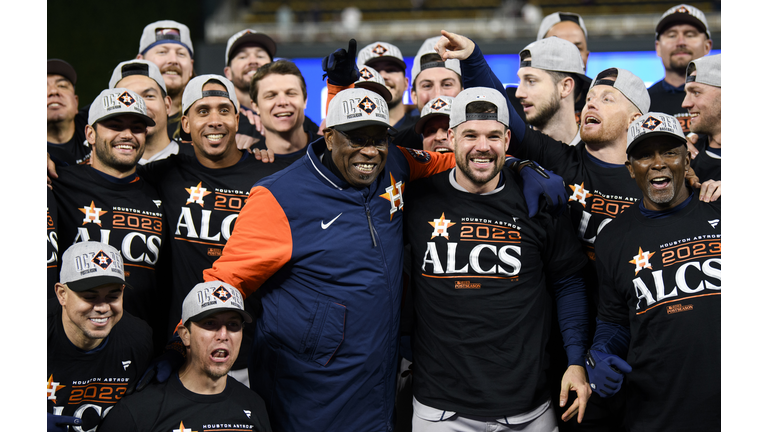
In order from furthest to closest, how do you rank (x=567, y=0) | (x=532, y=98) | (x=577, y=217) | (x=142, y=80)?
(x=567, y=0) < (x=142, y=80) < (x=532, y=98) < (x=577, y=217)

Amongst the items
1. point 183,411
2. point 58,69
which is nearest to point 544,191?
point 183,411

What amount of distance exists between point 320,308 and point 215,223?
40.8 inches

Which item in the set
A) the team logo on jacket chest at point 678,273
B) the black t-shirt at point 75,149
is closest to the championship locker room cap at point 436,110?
the team logo on jacket chest at point 678,273

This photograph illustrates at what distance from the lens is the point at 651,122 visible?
3.14 metres

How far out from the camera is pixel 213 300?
9.87 ft

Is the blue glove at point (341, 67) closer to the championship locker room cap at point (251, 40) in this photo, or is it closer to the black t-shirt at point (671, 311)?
the black t-shirt at point (671, 311)

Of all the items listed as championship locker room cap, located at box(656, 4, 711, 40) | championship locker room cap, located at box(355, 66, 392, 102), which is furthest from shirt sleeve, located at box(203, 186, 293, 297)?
championship locker room cap, located at box(656, 4, 711, 40)

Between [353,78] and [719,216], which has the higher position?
[353,78]

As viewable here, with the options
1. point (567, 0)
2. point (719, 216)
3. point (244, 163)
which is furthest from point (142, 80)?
point (567, 0)

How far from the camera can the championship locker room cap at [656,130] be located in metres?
3.11

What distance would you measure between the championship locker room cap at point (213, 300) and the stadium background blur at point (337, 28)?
20.8 ft

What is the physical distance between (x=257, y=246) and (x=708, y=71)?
279 centimetres

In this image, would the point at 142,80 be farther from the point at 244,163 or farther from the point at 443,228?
the point at 443,228

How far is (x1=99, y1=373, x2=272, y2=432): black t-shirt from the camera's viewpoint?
2.96m
